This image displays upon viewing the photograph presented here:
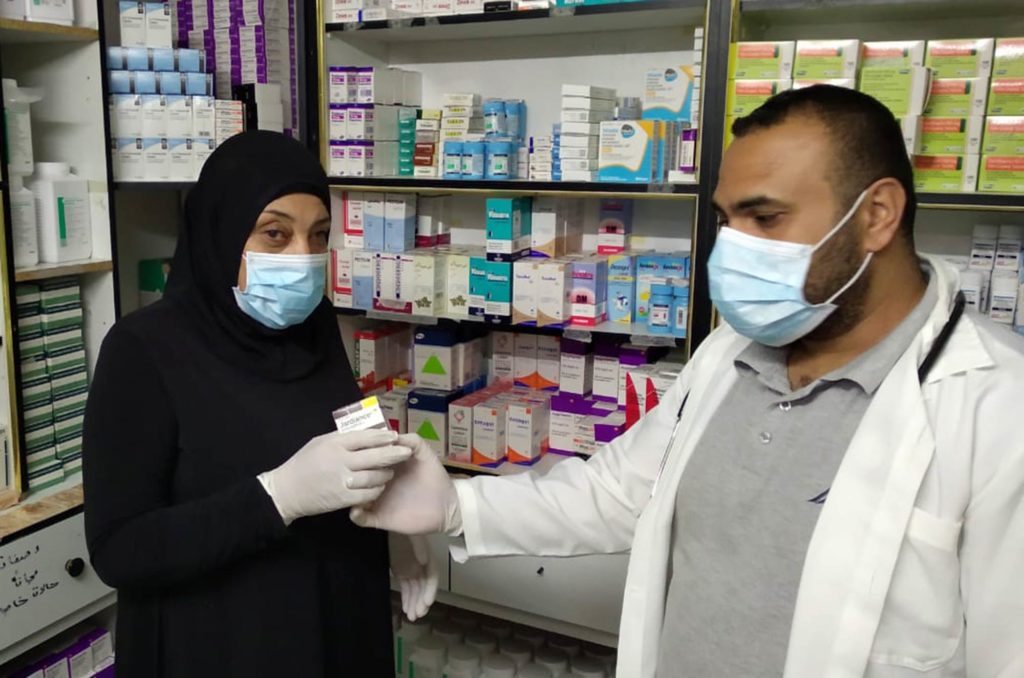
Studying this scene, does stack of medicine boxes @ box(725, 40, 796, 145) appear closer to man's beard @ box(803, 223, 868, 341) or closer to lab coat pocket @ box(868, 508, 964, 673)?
man's beard @ box(803, 223, 868, 341)

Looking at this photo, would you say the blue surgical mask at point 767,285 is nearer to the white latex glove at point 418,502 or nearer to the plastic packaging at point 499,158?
the white latex glove at point 418,502

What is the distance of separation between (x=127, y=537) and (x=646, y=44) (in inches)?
82.9

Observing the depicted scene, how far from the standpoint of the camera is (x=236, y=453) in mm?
1475

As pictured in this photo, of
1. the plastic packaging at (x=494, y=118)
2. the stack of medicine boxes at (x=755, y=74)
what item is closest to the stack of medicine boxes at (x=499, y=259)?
the plastic packaging at (x=494, y=118)

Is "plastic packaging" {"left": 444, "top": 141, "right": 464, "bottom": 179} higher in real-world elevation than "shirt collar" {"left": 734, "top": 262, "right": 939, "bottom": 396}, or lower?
higher

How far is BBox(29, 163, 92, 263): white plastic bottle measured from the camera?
2152 mm

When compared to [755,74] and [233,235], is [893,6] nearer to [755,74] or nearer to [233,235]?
[755,74]

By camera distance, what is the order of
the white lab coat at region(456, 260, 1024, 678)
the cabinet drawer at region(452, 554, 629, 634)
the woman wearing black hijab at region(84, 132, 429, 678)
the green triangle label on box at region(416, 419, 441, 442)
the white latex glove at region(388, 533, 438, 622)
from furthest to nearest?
the green triangle label on box at region(416, 419, 441, 442), the cabinet drawer at region(452, 554, 629, 634), the white latex glove at region(388, 533, 438, 622), the woman wearing black hijab at region(84, 132, 429, 678), the white lab coat at region(456, 260, 1024, 678)

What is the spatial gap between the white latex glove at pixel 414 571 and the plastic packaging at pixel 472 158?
49.3 inches

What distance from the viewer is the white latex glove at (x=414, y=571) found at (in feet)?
5.86

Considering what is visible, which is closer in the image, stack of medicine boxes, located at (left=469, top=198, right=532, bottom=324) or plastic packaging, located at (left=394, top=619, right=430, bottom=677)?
stack of medicine boxes, located at (left=469, top=198, right=532, bottom=324)

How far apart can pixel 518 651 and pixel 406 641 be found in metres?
0.39

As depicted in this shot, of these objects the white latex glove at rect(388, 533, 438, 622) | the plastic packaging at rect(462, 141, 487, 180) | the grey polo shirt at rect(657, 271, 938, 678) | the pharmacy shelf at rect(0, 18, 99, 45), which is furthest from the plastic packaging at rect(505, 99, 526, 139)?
the grey polo shirt at rect(657, 271, 938, 678)

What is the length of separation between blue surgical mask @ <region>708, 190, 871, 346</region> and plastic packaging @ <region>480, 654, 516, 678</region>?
1.74 metres
